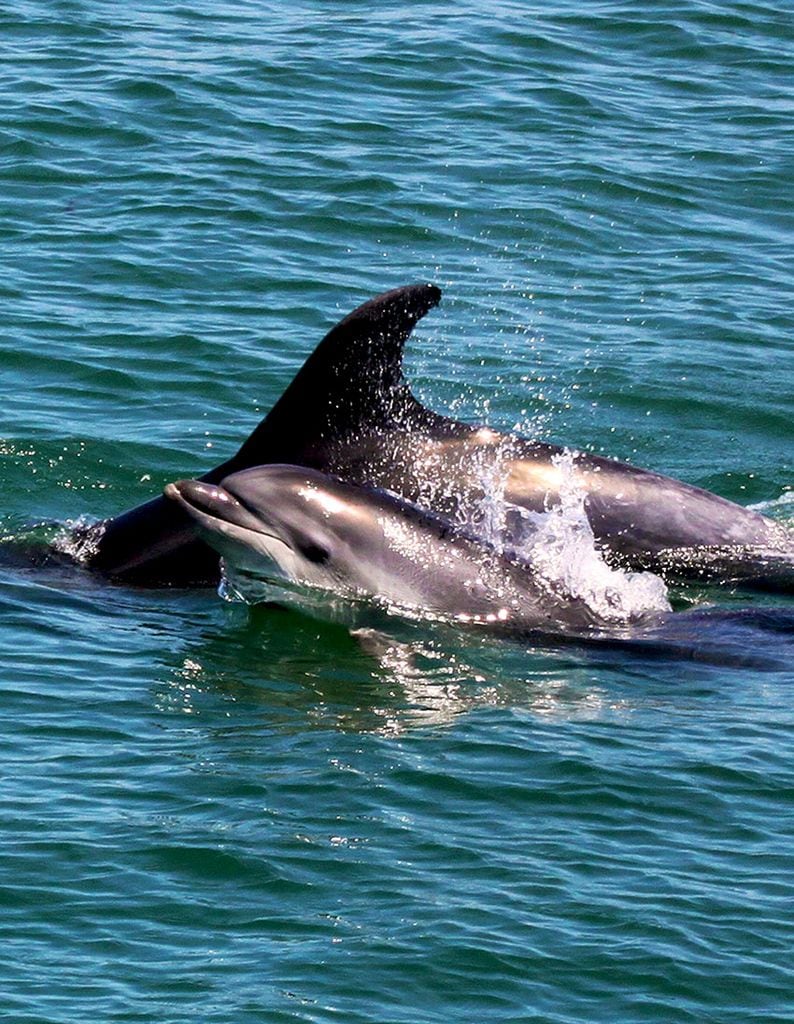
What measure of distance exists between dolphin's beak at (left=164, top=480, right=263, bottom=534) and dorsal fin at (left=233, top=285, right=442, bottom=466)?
1.06m

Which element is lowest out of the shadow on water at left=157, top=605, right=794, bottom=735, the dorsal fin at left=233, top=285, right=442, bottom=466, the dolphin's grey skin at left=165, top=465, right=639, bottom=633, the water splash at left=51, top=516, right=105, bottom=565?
the shadow on water at left=157, top=605, right=794, bottom=735

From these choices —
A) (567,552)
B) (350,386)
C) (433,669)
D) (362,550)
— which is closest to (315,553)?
(362,550)

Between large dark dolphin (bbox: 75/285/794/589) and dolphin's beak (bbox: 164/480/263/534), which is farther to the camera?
large dark dolphin (bbox: 75/285/794/589)

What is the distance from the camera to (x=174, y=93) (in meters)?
25.3

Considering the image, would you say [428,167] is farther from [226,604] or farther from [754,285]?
[226,604]

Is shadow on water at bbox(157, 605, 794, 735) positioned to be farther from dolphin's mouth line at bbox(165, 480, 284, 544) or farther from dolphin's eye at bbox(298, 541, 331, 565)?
dolphin's mouth line at bbox(165, 480, 284, 544)

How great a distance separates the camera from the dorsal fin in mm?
14086

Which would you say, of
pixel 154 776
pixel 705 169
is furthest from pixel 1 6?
pixel 154 776

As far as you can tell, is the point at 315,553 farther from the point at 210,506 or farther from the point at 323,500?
the point at 210,506

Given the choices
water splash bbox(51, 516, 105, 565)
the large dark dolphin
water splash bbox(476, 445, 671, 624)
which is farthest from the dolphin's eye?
water splash bbox(51, 516, 105, 565)

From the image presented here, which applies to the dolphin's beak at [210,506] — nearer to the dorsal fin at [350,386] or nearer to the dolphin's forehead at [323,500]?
the dolphin's forehead at [323,500]

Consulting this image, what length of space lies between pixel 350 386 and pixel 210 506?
1.49 meters

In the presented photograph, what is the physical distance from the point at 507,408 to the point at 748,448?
2032 mm

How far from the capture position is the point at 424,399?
1900 cm
